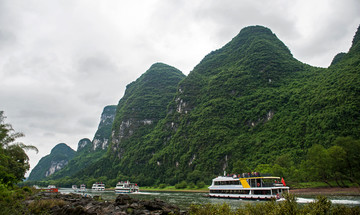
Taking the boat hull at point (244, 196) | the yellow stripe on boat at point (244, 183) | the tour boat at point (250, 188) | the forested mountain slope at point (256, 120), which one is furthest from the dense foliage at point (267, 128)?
the yellow stripe on boat at point (244, 183)

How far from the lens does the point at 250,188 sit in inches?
2042

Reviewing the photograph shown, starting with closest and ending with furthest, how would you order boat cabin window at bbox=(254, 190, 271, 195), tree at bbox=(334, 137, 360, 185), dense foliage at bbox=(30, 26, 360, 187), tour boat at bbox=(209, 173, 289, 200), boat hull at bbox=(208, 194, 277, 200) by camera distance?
boat hull at bbox=(208, 194, 277, 200), tour boat at bbox=(209, 173, 289, 200), boat cabin window at bbox=(254, 190, 271, 195), tree at bbox=(334, 137, 360, 185), dense foliage at bbox=(30, 26, 360, 187)

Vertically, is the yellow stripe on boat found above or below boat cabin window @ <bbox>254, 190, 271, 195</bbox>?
above

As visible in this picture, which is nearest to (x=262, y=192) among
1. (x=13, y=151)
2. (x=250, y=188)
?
(x=250, y=188)

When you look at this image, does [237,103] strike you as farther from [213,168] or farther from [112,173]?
[112,173]

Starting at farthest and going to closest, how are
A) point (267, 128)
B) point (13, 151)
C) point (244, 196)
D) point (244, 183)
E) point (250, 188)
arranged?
point (267, 128), point (244, 183), point (244, 196), point (250, 188), point (13, 151)

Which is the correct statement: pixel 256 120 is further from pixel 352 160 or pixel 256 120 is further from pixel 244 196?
pixel 244 196

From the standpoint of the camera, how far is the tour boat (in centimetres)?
4916

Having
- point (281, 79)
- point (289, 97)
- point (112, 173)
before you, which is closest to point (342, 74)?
point (289, 97)

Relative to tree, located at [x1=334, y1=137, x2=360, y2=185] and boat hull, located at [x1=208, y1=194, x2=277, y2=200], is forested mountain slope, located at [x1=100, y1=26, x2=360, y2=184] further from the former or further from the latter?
boat hull, located at [x1=208, y1=194, x2=277, y2=200]

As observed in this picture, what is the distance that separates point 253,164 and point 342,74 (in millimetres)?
64610

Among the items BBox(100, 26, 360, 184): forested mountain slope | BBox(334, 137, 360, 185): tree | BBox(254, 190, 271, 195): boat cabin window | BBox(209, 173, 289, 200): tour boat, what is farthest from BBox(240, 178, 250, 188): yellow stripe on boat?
BBox(100, 26, 360, 184): forested mountain slope

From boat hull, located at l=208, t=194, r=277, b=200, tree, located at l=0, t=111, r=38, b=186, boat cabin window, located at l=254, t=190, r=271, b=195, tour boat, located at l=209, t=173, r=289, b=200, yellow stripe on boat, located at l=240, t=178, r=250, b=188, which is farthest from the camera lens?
yellow stripe on boat, located at l=240, t=178, r=250, b=188

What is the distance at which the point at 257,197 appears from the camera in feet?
163
